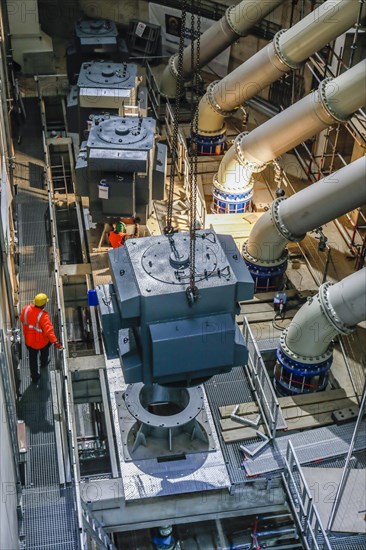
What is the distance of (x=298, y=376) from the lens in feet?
38.4

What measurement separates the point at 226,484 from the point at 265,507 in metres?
0.72

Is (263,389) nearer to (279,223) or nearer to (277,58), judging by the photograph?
(279,223)

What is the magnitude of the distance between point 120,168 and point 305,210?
3.34 metres

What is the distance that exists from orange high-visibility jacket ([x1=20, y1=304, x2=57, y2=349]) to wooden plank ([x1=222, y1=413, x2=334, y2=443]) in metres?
2.79

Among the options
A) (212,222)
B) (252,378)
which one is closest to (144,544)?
(252,378)

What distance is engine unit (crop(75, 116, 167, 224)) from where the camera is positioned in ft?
42.9

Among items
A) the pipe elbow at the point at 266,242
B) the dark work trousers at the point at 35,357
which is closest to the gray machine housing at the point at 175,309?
the dark work trousers at the point at 35,357

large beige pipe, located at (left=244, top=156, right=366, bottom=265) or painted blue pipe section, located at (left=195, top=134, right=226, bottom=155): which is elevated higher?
large beige pipe, located at (left=244, top=156, right=366, bottom=265)

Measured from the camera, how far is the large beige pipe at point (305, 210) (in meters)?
11.0

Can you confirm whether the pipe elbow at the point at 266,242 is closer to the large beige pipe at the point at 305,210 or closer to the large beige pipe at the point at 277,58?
the large beige pipe at the point at 305,210

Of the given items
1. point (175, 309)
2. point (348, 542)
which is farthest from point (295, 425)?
point (175, 309)

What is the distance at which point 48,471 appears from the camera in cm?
1020

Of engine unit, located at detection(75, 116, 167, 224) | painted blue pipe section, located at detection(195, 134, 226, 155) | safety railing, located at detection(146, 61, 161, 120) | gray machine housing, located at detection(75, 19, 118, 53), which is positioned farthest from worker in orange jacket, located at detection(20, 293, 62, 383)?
gray machine housing, located at detection(75, 19, 118, 53)

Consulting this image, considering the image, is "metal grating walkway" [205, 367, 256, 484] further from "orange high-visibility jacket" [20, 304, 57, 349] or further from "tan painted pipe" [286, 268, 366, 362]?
"orange high-visibility jacket" [20, 304, 57, 349]
